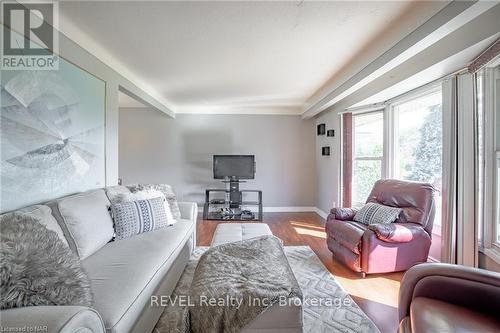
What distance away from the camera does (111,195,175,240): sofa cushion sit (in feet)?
7.02

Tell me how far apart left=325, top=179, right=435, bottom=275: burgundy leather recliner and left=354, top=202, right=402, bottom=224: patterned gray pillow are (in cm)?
8

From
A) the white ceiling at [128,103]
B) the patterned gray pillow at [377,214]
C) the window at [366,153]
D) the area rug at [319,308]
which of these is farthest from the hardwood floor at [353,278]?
the white ceiling at [128,103]

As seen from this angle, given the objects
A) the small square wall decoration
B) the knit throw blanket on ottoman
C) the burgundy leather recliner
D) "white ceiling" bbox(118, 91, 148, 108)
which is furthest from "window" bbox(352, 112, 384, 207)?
"white ceiling" bbox(118, 91, 148, 108)

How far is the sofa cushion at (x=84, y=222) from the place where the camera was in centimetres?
166

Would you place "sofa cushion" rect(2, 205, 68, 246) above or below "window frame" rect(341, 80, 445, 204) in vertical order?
below

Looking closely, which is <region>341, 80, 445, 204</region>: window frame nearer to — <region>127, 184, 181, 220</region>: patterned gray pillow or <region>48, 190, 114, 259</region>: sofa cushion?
<region>127, 184, 181, 220</region>: patterned gray pillow

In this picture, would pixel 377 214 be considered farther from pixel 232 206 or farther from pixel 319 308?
pixel 232 206

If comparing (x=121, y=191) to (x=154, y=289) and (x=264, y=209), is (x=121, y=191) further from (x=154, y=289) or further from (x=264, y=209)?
(x=264, y=209)

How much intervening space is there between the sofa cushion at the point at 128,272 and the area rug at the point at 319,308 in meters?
0.29

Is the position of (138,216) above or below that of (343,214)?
above

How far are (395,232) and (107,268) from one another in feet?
8.04

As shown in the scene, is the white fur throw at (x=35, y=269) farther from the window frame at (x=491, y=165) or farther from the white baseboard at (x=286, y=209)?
the white baseboard at (x=286, y=209)

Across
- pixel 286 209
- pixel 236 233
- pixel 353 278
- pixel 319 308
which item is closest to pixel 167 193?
pixel 236 233

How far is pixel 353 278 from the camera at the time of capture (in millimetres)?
2461
